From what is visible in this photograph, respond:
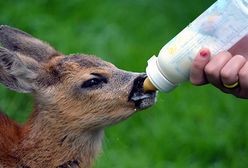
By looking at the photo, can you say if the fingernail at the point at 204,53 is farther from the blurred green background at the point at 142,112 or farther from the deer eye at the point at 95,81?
the blurred green background at the point at 142,112

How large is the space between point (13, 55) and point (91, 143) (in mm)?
763

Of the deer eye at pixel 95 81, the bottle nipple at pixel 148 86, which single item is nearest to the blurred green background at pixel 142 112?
the deer eye at pixel 95 81

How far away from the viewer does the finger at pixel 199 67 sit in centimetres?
583

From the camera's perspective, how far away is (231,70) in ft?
19.0

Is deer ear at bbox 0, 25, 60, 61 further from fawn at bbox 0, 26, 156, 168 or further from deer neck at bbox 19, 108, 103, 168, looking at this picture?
deer neck at bbox 19, 108, 103, 168

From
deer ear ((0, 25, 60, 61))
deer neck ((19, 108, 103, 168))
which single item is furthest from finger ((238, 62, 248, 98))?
deer ear ((0, 25, 60, 61))

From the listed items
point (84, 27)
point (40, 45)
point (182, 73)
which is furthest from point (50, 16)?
point (182, 73)

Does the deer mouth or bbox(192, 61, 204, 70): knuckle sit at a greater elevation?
the deer mouth

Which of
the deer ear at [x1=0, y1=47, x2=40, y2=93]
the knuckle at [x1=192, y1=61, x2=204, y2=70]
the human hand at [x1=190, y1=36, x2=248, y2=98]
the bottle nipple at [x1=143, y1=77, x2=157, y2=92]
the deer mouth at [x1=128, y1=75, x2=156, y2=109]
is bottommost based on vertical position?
the human hand at [x1=190, y1=36, x2=248, y2=98]

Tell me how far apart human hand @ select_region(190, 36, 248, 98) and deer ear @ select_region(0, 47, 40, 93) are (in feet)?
5.30

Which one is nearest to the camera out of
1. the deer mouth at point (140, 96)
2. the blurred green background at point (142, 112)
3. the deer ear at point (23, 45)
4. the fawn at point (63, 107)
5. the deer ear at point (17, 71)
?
the deer mouth at point (140, 96)

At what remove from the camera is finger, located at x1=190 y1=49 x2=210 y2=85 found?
5.83 m

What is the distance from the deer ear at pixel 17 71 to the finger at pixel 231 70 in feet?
5.94

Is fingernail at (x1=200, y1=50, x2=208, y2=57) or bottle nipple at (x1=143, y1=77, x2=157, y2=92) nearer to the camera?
fingernail at (x1=200, y1=50, x2=208, y2=57)
